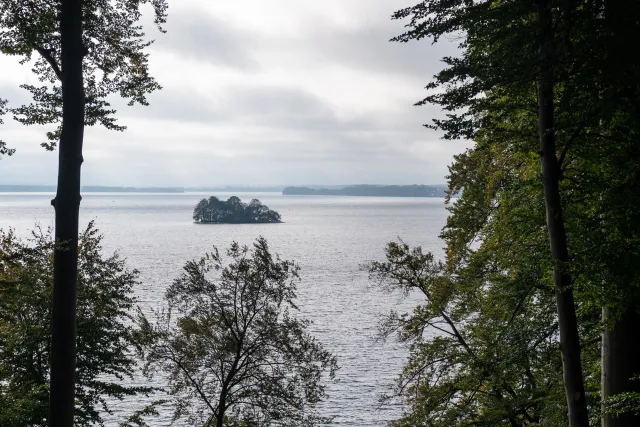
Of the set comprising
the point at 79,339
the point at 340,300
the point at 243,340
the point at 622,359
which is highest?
the point at 622,359

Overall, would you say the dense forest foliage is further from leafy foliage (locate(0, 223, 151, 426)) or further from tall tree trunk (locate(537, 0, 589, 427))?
leafy foliage (locate(0, 223, 151, 426))

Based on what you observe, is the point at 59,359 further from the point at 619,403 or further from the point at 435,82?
the point at 619,403

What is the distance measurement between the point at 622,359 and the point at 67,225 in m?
8.81

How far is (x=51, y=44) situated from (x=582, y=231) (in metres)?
9.24

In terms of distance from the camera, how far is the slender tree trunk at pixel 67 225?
9039mm

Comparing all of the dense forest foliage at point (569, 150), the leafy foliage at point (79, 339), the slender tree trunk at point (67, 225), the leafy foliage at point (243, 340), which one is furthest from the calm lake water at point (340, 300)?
the slender tree trunk at point (67, 225)

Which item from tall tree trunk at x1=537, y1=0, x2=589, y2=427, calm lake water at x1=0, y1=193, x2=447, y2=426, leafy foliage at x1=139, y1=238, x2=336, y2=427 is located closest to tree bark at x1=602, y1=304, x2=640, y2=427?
tall tree trunk at x1=537, y1=0, x2=589, y2=427

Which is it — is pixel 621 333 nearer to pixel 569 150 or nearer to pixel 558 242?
pixel 558 242

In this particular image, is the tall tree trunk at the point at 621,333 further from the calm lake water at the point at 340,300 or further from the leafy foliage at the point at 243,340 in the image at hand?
the calm lake water at the point at 340,300

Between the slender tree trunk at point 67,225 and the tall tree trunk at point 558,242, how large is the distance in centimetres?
688

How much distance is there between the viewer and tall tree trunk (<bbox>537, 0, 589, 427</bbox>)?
8.27 meters

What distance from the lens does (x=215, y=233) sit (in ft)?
525

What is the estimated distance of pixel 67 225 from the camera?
363 inches

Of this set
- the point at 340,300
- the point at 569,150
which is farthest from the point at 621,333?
the point at 340,300
